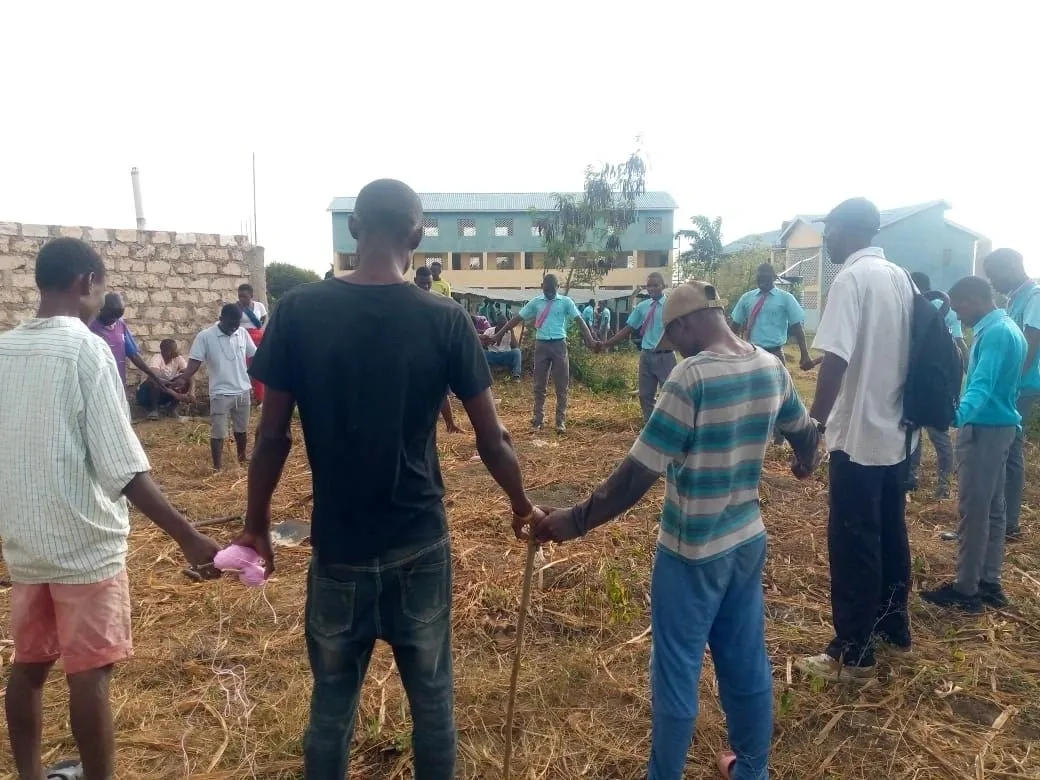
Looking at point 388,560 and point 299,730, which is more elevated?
point 388,560

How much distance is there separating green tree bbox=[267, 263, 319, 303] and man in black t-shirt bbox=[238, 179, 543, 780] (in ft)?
115

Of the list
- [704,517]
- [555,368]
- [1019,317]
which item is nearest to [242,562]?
[704,517]

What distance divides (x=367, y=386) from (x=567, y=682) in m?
2.09

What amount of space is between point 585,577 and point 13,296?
9.35 meters

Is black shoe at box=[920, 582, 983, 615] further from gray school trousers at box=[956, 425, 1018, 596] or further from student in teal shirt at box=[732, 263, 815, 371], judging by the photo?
student in teal shirt at box=[732, 263, 815, 371]

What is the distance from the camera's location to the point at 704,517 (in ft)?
7.64

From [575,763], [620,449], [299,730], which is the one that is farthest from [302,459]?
[575,763]

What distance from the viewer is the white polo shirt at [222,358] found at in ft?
22.9

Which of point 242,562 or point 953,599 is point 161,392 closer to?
point 242,562

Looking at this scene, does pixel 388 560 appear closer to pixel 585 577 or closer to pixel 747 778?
pixel 747 778

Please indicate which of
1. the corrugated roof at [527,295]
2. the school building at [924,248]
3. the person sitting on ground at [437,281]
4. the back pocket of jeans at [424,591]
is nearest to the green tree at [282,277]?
the corrugated roof at [527,295]

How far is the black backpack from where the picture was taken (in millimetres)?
3201

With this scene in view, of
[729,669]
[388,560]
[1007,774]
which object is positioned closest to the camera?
[388,560]

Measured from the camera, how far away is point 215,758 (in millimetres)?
2930
